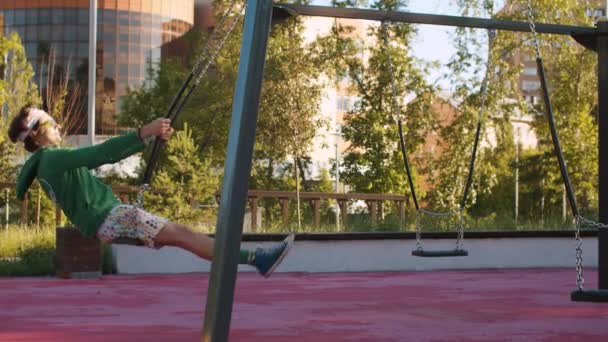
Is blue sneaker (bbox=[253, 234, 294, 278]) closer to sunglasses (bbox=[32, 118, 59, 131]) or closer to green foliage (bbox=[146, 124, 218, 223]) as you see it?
sunglasses (bbox=[32, 118, 59, 131])

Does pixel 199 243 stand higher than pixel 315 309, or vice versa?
pixel 199 243

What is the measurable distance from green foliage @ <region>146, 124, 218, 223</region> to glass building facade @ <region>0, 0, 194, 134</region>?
182 feet

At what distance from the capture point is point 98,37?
76.5m

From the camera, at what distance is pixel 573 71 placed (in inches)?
1693

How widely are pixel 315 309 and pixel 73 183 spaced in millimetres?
4157

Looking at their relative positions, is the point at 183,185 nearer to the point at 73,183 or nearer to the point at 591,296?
the point at 591,296

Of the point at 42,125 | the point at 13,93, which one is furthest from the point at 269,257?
the point at 13,93

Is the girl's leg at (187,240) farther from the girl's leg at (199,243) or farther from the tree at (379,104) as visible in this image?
the tree at (379,104)

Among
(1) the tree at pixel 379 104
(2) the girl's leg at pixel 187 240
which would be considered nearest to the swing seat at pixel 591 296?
(2) the girl's leg at pixel 187 240

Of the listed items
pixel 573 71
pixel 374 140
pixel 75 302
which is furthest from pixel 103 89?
pixel 75 302

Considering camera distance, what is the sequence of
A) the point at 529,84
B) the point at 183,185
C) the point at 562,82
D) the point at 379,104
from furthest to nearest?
the point at 529,84
the point at 562,82
the point at 379,104
the point at 183,185

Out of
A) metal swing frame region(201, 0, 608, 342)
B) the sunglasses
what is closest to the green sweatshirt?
the sunglasses

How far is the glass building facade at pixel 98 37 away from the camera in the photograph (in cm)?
7694

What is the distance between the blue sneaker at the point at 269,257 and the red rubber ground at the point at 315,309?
3.91 ft
